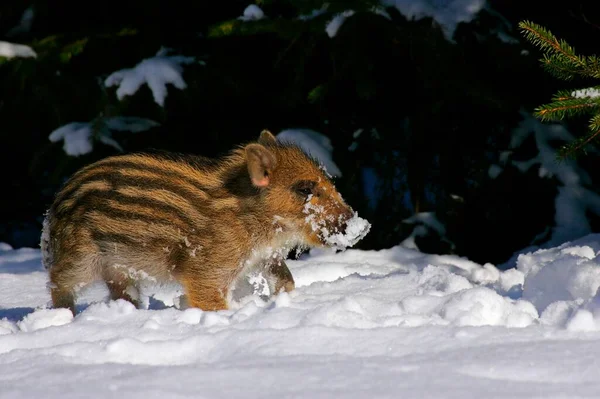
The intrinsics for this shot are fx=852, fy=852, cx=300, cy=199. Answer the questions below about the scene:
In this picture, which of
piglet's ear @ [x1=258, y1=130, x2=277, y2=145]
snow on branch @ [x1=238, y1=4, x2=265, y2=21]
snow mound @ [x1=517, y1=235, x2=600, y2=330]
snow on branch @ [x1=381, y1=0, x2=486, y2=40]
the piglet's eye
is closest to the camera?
snow mound @ [x1=517, y1=235, x2=600, y2=330]

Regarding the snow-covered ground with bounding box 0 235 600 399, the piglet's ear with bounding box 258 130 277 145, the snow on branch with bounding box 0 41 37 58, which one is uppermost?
the snow on branch with bounding box 0 41 37 58

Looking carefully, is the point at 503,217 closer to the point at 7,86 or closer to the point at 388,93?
the point at 388,93

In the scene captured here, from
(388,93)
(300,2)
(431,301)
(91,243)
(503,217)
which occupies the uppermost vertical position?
(300,2)

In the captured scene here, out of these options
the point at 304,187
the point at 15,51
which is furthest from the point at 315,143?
the point at 15,51

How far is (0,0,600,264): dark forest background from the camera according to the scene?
5.28 meters

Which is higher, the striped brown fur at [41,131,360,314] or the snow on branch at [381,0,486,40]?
the snow on branch at [381,0,486,40]

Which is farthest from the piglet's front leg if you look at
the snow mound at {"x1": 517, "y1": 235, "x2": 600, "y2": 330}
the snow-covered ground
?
the snow mound at {"x1": 517, "y1": 235, "x2": 600, "y2": 330}

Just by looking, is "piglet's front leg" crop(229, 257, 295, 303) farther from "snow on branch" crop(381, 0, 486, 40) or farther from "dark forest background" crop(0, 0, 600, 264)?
"snow on branch" crop(381, 0, 486, 40)

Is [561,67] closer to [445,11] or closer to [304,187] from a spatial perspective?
[304,187]

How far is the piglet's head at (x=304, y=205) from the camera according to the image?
12.9 feet

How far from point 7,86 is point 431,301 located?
13.8 feet

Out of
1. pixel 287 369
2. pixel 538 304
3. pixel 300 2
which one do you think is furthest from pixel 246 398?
pixel 300 2

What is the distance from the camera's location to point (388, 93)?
223 inches

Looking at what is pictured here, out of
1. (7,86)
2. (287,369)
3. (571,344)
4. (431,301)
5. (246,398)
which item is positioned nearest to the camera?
(246,398)
